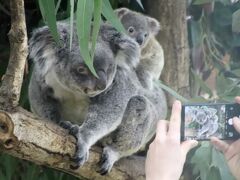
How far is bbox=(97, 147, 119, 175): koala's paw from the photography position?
6.64 feet

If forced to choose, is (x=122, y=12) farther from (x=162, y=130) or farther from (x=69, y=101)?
(x=162, y=130)

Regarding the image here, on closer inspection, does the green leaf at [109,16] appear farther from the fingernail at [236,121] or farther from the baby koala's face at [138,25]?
the baby koala's face at [138,25]

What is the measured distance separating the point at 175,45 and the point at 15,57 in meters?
1.10

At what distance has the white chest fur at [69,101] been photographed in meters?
2.11

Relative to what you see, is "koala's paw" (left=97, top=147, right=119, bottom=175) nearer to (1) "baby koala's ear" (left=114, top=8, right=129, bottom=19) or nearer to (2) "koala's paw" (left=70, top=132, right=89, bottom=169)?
(2) "koala's paw" (left=70, top=132, right=89, bottom=169)

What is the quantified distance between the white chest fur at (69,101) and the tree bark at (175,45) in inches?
22.1

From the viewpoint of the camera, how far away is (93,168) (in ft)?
6.62

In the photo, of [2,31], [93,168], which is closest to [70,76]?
[93,168]

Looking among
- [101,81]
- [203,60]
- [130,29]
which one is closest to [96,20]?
[101,81]

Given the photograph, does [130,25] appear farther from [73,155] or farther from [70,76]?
[73,155]

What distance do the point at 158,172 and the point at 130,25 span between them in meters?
1.52

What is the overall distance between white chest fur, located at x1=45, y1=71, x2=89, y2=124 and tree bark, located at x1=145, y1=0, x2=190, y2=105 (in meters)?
0.56

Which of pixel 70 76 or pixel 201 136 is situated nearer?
pixel 201 136

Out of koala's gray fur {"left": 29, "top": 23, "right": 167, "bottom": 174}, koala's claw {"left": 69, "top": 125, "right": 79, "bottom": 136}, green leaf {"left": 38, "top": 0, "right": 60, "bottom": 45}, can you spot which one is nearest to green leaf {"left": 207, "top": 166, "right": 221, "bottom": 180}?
koala's gray fur {"left": 29, "top": 23, "right": 167, "bottom": 174}
